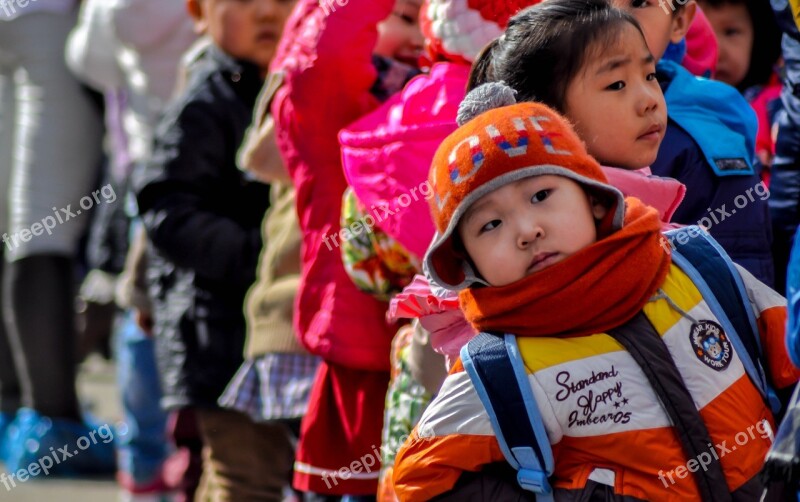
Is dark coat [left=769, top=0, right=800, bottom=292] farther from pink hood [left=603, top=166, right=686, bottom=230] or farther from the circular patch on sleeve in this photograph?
the circular patch on sleeve

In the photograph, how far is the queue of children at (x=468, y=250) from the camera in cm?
253

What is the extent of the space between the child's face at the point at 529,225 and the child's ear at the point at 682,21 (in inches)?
34.0

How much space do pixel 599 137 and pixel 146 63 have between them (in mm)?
3046

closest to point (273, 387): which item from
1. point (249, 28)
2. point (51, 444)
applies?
point (249, 28)

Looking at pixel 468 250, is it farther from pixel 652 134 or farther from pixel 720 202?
pixel 720 202

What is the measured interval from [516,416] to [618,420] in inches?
7.0

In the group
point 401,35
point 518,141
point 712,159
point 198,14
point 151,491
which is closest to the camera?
point 518,141

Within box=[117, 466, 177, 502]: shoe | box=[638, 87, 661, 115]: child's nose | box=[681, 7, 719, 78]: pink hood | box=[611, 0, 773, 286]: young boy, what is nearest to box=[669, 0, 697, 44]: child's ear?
box=[611, 0, 773, 286]: young boy

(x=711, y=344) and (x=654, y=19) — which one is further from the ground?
(x=654, y=19)

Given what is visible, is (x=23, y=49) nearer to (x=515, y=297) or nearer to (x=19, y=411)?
(x=19, y=411)

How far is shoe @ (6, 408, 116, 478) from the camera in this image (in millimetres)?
6488

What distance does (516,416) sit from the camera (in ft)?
8.24

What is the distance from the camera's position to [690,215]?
3135mm

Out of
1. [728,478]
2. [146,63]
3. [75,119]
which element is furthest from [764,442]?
[75,119]
